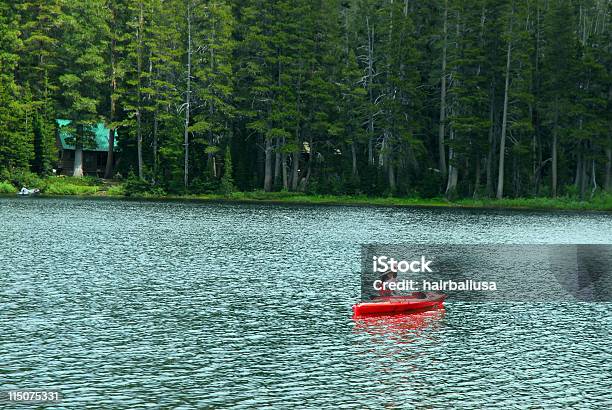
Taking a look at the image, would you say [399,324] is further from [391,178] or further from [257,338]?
[391,178]

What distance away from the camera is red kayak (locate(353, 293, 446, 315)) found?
1324 inches

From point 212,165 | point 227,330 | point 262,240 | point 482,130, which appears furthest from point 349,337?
point 212,165

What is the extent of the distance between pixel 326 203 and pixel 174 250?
174 ft

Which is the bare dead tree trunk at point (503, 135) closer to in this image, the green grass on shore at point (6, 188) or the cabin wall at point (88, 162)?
the cabin wall at point (88, 162)

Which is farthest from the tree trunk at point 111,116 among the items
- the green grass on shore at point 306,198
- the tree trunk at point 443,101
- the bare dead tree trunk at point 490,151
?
the bare dead tree trunk at point 490,151

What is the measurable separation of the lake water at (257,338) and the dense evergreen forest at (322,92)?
5198 centimetres

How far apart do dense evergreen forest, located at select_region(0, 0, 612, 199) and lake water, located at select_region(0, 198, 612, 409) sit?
51976 mm

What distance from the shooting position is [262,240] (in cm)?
6234

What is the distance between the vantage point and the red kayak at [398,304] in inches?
1324

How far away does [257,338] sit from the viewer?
29.2 metres

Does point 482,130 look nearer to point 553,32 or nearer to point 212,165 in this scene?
point 553,32

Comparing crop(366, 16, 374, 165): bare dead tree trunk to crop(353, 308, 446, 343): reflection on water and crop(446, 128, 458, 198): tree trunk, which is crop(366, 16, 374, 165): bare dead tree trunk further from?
crop(353, 308, 446, 343): reflection on water

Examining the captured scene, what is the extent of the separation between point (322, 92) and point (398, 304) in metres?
77.7

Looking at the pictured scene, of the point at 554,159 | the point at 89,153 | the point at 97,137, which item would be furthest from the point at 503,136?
the point at 89,153
